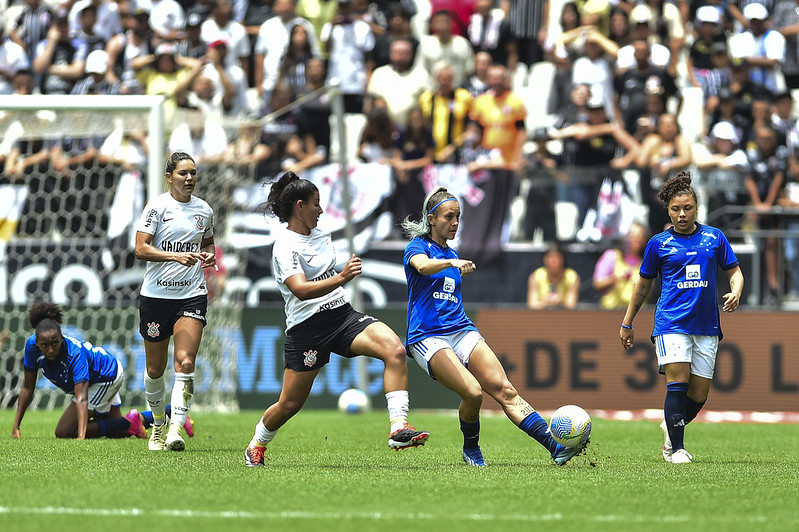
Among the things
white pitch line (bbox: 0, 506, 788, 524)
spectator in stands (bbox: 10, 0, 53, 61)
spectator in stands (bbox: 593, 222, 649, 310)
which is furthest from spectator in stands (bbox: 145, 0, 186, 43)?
white pitch line (bbox: 0, 506, 788, 524)

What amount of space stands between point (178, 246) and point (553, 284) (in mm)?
7686

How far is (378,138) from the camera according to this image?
1845cm

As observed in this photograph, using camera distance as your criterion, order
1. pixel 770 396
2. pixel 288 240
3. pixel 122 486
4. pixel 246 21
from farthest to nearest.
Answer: pixel 246 21, pixel 770 396, pixel 288 240, pixel 122 486

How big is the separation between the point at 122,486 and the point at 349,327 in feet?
6.81

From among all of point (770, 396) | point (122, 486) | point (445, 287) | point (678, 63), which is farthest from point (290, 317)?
point (678, 63)

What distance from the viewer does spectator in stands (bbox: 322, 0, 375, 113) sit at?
771 inches

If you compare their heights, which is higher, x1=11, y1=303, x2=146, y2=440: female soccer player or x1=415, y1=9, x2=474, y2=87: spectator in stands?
x1=415, y1=9, x2=474, y2=87: spectator in stands

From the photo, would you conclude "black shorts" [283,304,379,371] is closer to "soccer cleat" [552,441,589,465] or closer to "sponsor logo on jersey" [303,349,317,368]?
"sponsor logo on jersey" [303,349,317,368]

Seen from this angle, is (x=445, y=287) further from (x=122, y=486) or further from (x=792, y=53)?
(x=792, y=53)

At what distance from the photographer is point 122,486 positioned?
23.9 feet

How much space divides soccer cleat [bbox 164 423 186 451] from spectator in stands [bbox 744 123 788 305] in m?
9.23

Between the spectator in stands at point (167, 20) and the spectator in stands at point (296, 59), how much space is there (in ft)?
7.23

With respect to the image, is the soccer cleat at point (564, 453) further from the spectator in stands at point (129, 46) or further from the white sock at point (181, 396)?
the spectator in stands at point (129, 46)

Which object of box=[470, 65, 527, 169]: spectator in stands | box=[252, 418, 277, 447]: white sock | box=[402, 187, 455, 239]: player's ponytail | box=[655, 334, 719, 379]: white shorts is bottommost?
box=[252, 418, 277, 447]: white sock
